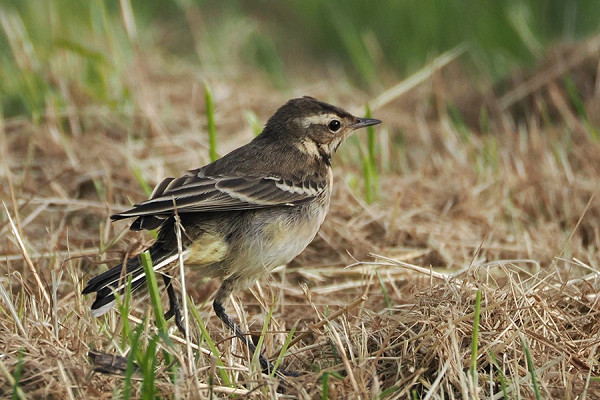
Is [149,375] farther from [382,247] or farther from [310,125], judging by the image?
[382,247]

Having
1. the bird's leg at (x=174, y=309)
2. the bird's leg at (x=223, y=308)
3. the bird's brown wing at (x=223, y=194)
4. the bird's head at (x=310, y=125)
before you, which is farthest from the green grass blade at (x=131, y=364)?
the bird's head at (x=310, y=125)

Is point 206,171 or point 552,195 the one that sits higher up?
point 206,171

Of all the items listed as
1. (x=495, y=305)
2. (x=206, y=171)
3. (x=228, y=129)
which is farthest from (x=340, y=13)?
(x=495, y=305)

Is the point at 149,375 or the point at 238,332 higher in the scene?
the point at 149,375

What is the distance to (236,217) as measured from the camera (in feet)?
17.7

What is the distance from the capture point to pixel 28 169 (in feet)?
23.5

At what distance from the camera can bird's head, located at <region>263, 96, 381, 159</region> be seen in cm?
614

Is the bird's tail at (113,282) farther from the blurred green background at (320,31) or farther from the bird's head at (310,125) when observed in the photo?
the blurred green background at (320,31)

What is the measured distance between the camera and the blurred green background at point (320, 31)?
A: 10867 mm

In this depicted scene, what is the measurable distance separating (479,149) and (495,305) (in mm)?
4344

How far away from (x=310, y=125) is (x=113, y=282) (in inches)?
81.8

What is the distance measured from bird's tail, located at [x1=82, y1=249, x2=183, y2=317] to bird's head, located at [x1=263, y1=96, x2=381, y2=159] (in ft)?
5.03

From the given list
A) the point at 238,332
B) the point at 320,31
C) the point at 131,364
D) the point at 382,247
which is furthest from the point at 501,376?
the point at 320,31

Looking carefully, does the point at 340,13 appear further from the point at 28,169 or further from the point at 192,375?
the point at 192,375
